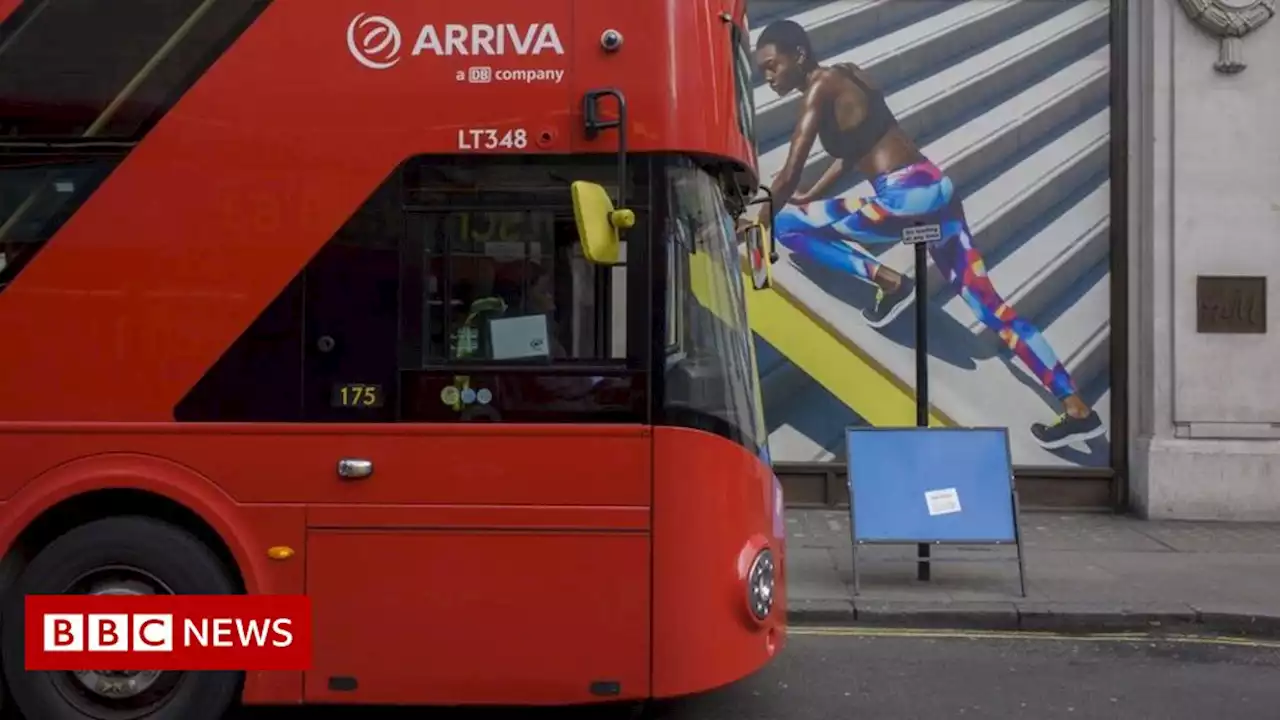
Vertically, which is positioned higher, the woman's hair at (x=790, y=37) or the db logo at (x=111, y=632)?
the woman's hair at (x=790, y=37)

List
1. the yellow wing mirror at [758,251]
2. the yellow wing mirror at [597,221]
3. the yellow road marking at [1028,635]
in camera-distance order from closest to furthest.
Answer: the yellow wing mirror at [597,221], the yellow wing mirror at [758,251], the yellow road marking at [1028,635]

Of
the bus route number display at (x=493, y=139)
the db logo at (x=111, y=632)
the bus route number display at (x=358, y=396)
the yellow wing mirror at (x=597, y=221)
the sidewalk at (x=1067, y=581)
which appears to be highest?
the bus route number display at (x=493, y=139)

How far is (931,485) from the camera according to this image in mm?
7785

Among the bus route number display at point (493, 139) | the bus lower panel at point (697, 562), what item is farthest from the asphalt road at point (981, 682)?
the bus route number display at point (493, 139)

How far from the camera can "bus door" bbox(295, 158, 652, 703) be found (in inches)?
183

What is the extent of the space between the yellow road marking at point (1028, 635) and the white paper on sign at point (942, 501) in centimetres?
84

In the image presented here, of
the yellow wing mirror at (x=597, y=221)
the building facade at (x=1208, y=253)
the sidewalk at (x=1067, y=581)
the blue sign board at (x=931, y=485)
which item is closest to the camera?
the yellow wing mirror at (x=597, y=221)

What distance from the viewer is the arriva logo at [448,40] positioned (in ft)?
15.6

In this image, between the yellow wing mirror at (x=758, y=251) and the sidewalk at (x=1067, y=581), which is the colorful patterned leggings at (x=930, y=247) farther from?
the yellow wing mirror at (x=758, y=251)

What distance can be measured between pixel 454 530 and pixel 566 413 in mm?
667

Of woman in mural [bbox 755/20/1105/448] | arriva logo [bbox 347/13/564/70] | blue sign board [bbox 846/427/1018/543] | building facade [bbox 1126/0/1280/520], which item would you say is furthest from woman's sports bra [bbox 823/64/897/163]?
arriva logo [bbox 347/13/564/70]

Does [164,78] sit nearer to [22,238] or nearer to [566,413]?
[22,238]

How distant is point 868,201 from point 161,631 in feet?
27.1

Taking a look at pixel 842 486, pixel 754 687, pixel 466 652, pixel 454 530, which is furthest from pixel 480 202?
pixel 842 486
